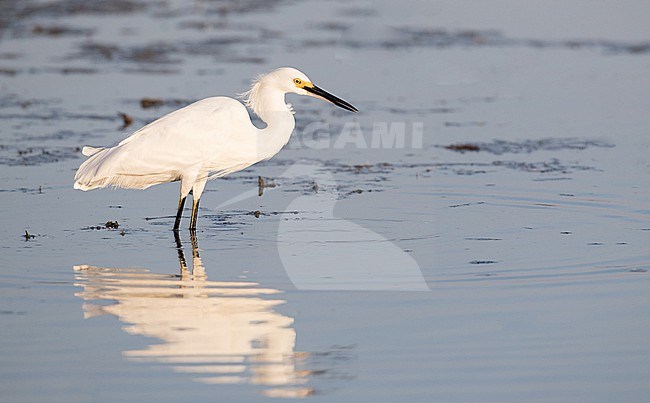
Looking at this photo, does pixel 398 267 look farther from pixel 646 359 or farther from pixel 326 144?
pixel 326 144

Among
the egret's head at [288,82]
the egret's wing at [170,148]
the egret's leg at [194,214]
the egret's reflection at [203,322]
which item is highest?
the egret's head at [288,82]

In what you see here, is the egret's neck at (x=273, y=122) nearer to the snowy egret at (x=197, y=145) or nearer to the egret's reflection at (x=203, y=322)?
the snowy egret at (x=197, y=145)

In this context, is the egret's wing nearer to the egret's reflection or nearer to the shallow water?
the shallow water

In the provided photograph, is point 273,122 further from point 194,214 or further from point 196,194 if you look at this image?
point 194,214

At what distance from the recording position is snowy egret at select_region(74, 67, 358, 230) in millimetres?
8609

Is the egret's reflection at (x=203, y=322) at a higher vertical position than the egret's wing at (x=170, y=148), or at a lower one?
lower

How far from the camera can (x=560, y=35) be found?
61.9ft

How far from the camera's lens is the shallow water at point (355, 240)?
556 centimetres

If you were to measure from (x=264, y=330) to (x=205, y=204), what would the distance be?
3.74 m

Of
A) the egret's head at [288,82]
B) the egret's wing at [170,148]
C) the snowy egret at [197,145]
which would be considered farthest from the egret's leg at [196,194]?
the egret's head at [288,82]

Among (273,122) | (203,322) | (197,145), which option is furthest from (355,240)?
(203,322)

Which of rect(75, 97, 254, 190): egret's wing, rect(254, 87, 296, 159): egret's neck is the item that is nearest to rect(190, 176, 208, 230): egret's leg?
rect(75, 97, 254, 190): egret's wing

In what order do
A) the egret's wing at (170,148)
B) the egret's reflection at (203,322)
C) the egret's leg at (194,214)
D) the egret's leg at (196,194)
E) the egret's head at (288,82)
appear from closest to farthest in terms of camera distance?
the egret's reflection at (203,322) < the egret's wing at (170,148) < the egret's leg at (194,214) < the egret's leg at (196,194) < the egret's head at (288,82)

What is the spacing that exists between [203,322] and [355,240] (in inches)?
86.7
